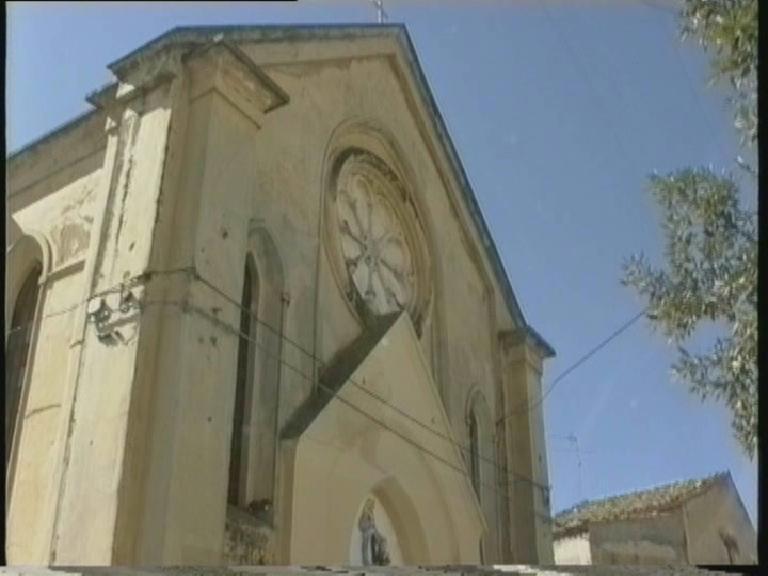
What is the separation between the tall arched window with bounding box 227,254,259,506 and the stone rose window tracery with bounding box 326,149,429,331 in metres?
2.05

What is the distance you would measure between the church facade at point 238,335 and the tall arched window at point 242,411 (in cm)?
2

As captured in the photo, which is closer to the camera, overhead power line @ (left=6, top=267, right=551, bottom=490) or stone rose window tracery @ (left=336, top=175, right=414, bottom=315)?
overhead power line @ (left=6, top=267, right=551, bottom=490)

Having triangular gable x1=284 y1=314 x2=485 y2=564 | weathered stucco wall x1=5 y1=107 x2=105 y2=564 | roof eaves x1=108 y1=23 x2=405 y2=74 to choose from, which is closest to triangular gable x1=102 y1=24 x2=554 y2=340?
roof eaves x1=108 y1=23 x2=405 y2=74

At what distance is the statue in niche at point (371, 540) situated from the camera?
9.39 meters

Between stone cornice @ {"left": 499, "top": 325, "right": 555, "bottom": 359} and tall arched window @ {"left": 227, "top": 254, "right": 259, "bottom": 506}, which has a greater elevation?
stone cornice @ {"left": 499, "top": 325, "right": 555, "bottom": 359}

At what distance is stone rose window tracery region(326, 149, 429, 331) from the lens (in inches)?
433

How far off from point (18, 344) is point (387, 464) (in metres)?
3.66

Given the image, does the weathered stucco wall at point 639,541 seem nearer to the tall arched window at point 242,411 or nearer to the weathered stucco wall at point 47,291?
the tall arched window at point 242,411

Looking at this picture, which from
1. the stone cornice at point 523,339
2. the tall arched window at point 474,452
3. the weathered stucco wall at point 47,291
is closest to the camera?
the weathered stucco wall at point 47,291

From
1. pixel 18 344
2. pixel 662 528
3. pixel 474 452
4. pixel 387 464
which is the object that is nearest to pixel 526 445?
pixel 474 452

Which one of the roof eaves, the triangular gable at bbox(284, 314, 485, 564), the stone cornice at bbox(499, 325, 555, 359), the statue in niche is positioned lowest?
the statue in niche

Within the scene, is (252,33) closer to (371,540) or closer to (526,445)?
(371,540)

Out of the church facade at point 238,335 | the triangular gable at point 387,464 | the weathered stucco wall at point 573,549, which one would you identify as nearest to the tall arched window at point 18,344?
the church facade at point 238,335

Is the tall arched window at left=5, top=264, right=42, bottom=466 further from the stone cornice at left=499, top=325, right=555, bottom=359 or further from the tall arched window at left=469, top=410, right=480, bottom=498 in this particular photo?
the stone cornice at left=499, top=325, right=555, bottom=359
